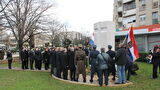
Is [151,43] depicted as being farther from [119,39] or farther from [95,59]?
[95,59]

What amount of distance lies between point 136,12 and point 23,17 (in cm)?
2702

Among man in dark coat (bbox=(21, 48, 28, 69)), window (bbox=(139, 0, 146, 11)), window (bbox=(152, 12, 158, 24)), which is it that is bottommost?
man in dark coat (bbox=(21, 48, 28, 69))

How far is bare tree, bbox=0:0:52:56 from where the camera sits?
25.6m

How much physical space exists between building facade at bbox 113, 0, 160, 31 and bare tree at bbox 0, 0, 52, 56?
1878 cm

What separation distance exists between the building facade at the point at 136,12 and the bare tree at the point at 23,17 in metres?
18.8

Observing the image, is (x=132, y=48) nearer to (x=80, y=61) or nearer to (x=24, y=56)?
(x=80, y=61)

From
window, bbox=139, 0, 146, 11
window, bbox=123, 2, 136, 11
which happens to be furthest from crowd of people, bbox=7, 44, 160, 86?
window, bbox=123, 2, 136, 11

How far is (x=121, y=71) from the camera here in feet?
35.9

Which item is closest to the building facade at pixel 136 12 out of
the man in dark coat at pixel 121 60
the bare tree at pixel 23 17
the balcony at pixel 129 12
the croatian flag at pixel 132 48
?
the balcony at pixel 129 12

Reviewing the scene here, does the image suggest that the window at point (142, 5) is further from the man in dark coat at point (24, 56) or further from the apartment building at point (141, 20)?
the man in dark coat at point (24, 56)

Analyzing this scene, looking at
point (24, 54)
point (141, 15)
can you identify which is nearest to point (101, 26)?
point (24, 54)

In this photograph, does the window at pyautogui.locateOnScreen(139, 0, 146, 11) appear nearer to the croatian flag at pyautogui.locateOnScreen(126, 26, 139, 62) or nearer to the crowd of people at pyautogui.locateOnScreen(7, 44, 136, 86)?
the croatian flag at pyautogui.locateOnScreen(126, 26, 139, 62)

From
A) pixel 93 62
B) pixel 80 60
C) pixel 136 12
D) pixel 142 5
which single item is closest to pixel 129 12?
pixel 136 12

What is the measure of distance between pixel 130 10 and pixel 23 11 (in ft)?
91.8
